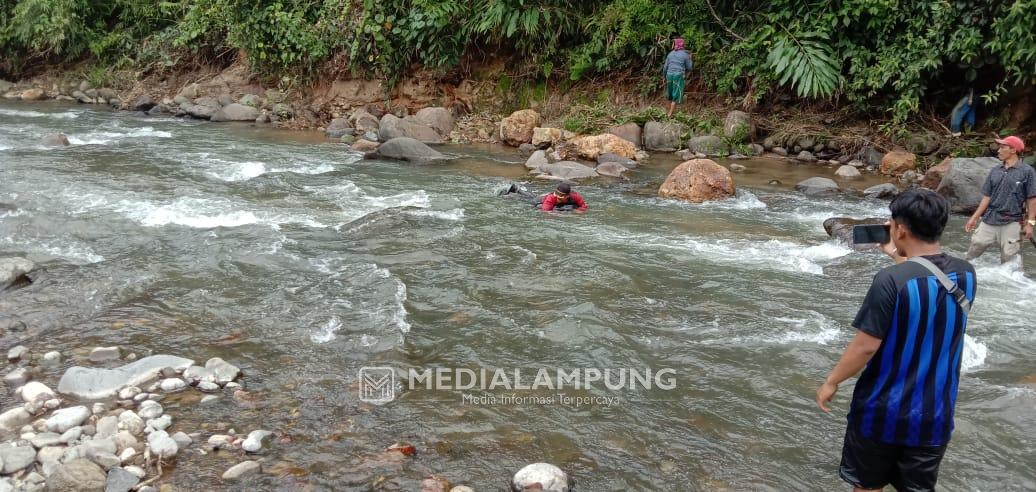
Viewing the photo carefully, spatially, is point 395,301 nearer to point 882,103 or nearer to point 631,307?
point 631,307

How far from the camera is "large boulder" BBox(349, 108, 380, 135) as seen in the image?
57.5ft

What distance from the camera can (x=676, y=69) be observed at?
15594mm

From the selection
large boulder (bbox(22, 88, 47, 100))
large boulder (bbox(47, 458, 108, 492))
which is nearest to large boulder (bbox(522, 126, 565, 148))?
large boulder (bbox(47, 458, 108, 492))

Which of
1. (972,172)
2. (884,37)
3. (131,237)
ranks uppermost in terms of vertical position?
(884,37)

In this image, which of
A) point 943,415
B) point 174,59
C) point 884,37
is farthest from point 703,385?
point 174,59

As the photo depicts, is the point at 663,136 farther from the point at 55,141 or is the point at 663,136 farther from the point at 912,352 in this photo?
the point at 912,352

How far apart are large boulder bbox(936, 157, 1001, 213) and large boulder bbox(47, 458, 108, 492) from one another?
10470mm

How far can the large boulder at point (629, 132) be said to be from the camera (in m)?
15.6

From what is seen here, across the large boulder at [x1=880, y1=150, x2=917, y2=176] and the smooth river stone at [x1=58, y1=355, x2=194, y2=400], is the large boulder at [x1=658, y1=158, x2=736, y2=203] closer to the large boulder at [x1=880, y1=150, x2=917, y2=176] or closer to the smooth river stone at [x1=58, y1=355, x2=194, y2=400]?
the large boulder at [x1=880, y1=150, x2=917, y2=176]

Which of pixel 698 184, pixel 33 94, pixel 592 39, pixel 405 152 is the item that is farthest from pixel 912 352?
pixel 33 94

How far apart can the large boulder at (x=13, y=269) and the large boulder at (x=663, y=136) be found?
11159 millimetres

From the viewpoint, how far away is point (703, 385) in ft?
17.8

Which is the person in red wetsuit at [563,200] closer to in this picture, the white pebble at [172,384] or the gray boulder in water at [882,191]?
the gray boulder in water at [882,191]

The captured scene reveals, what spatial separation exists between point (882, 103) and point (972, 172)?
13.7 feet
